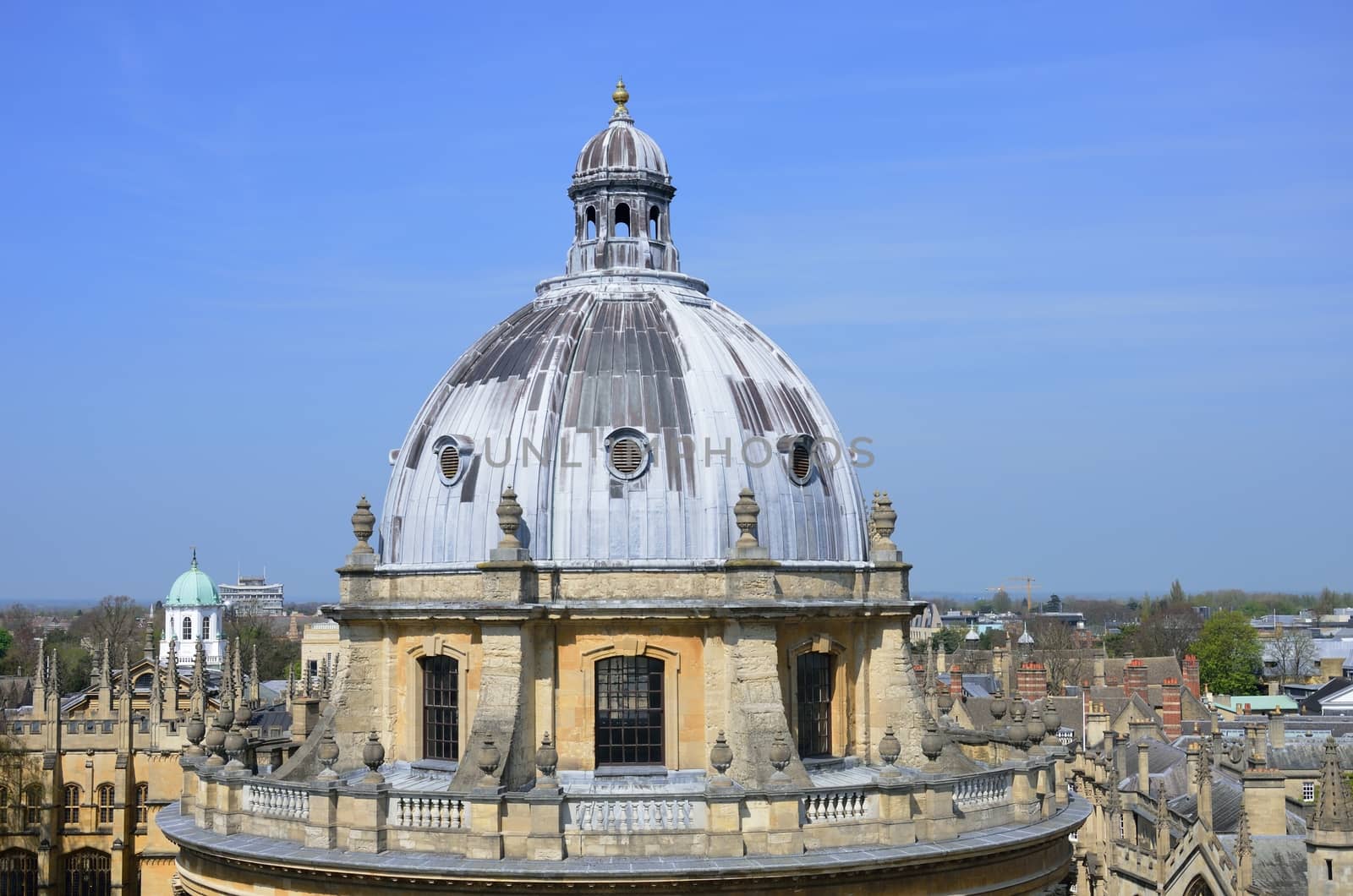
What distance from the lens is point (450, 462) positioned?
117 ft

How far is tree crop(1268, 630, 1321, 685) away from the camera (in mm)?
175375

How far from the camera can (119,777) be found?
78.6 m

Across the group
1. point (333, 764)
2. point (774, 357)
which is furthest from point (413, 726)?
point (774, 357)

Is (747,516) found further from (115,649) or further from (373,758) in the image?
(115,649)

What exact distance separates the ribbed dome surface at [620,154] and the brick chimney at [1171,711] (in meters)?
56.8

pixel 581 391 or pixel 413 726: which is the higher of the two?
pixel 581 391

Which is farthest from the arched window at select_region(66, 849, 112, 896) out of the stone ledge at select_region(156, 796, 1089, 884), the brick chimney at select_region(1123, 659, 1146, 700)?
the brick chimney at select_region(1123, 659, 1146, 700)

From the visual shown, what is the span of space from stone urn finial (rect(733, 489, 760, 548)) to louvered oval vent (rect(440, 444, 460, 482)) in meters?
6.32

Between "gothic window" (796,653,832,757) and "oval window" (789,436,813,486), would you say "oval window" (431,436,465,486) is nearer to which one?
"oval window" (789,436,813,486)

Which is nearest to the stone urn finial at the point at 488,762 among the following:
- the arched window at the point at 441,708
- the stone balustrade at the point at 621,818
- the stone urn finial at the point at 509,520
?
the stone balustrade at the point at 621,818

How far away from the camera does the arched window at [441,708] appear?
34.0 meters

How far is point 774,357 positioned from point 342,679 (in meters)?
12.0

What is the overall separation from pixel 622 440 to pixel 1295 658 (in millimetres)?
162196

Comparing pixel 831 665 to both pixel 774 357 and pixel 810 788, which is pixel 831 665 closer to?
pixel 810 788
